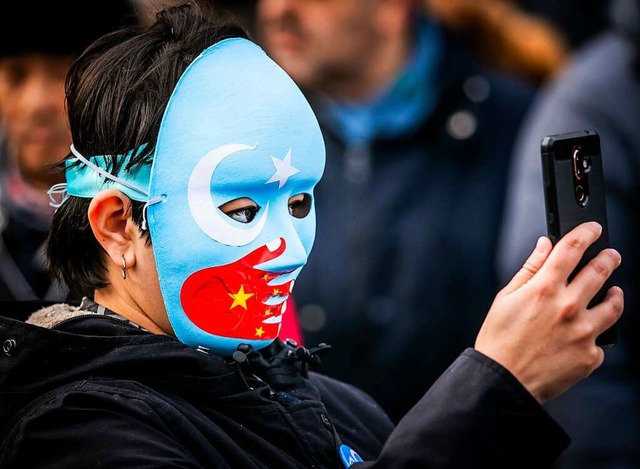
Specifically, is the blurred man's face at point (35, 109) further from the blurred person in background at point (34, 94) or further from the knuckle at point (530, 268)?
the knuckle at point (530, 268)

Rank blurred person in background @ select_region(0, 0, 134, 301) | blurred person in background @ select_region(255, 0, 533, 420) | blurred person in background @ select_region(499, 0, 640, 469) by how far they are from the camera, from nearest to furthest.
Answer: blurred person in background @ select_region(499, 0, 640, 469) → blurred person in background @ select_region(0, 0, 134, 301) → blurred person in background @ select_region(255, 0, 533, 420)

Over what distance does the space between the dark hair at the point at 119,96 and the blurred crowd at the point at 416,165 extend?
5.90 ft

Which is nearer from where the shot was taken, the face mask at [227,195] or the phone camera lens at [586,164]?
the phone camera lens at [586,164]

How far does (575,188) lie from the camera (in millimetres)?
2471

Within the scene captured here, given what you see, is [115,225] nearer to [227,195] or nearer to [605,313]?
[227,195]

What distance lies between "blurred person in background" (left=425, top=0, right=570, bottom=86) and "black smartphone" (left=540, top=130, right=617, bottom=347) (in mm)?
3167

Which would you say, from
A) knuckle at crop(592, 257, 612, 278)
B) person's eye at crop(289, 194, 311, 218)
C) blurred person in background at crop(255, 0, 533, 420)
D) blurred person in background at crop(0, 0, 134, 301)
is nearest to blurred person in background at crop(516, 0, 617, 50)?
blurred person in background at crop(255, 0, 533, 420)

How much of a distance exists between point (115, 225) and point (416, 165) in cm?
271

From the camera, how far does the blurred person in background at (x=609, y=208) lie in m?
4.50

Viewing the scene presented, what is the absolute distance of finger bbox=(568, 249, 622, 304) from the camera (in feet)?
7.89

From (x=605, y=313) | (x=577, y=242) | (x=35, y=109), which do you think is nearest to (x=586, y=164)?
(x=577, y=242)

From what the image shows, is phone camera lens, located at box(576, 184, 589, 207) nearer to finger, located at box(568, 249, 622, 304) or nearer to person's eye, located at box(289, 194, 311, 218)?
finger, located at box(568, 249, 622, 304)

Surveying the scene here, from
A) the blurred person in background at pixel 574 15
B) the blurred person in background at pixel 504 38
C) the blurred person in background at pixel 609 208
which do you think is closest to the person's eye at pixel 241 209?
the blurred person in background at pixel 609 208

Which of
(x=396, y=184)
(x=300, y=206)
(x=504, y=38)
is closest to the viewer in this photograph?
(x=300, y=206)
